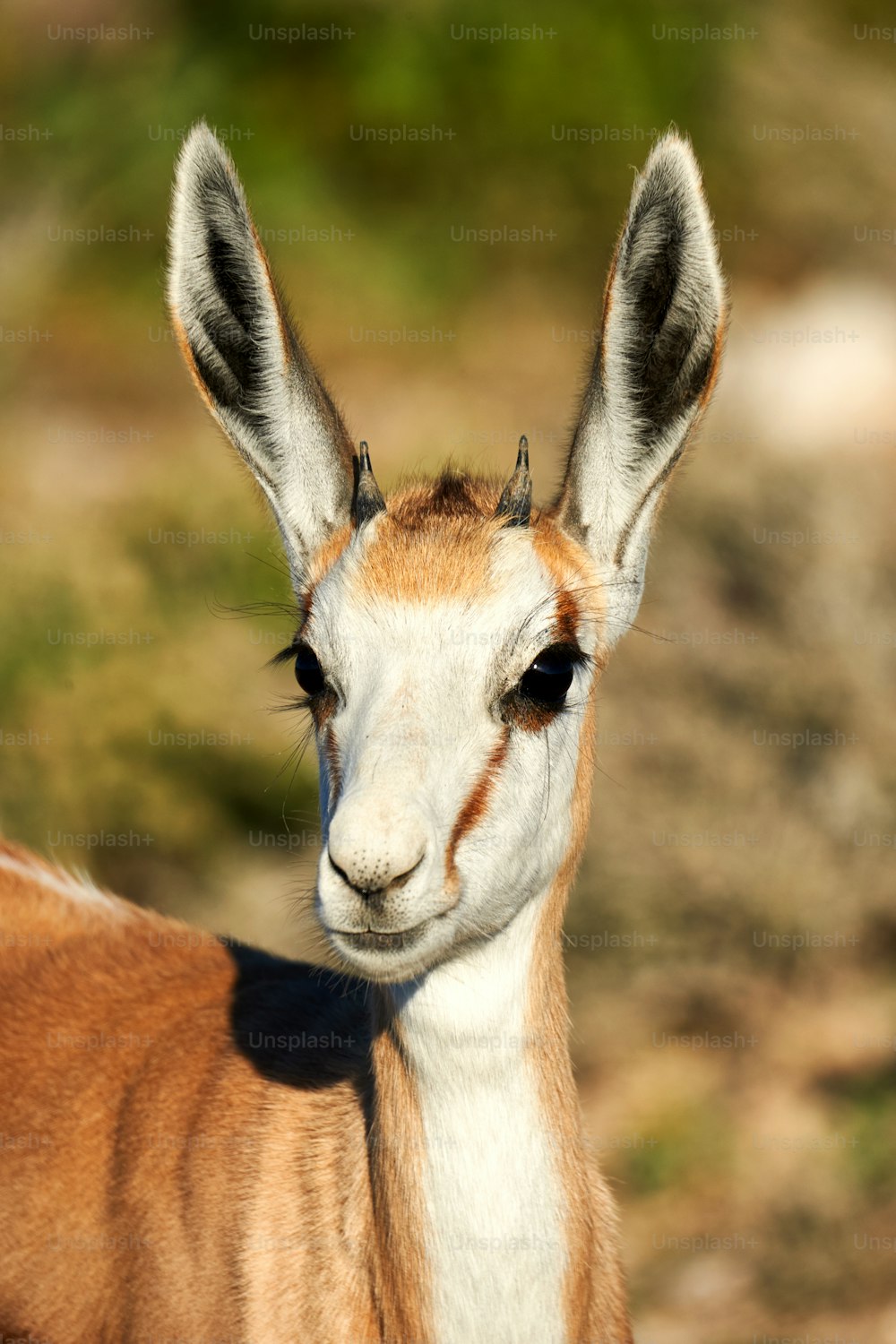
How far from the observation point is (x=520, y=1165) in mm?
4039

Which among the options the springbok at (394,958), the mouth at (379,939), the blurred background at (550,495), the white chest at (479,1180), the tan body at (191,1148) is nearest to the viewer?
the mouth at (379,939)

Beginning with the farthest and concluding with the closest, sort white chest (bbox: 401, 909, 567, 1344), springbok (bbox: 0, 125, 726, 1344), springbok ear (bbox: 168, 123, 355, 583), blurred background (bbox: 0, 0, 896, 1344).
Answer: blurred background (bbox: 0, 0, 896, 1344)
springbok ear (bbox: 168, 123, 355, 583)
white chest (bbox: 401, 909, 567, 1344)
springbok (bbox: 0, 125, 726, 1344)

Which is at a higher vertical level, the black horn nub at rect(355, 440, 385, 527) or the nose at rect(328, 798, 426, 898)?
the black horn nub at rect(355, 440, 385, 527)

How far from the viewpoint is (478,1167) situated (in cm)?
402

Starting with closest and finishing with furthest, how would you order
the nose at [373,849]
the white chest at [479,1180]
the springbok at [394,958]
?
1. the nose at [373,849]
2. the springbok at [394,958]
3. the white chest at [479,1180]

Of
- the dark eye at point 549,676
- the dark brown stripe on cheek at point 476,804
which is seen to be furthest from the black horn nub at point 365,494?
the dark brown stripe on cheek at point 476,804

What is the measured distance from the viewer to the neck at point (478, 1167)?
4.00 meters

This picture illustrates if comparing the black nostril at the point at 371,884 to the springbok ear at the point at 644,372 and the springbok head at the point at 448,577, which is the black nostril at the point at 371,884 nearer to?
the springbok head at the point at 448,577

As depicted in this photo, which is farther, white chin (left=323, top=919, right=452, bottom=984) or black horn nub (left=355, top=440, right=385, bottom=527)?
black horn nub (left=355, top=440, right=385, bottom=527)

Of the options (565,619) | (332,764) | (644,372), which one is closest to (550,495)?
(644,372)

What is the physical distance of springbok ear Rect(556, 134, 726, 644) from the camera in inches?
166

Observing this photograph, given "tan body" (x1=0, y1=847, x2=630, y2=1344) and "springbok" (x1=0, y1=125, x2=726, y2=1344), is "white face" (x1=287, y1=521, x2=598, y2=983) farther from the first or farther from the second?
"tan body" (x1=0, y1=847, x2=630, y2=1344)

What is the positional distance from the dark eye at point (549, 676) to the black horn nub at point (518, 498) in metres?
0.41

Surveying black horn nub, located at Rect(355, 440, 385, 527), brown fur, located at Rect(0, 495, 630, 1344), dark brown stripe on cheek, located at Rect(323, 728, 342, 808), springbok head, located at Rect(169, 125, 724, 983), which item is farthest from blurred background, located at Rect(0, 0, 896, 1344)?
dark brown stripe on cheek, located at Rect(323, 728, 342, 808)
